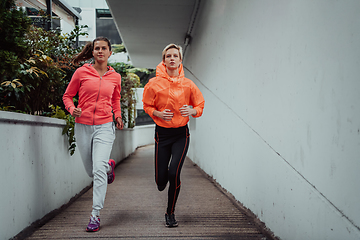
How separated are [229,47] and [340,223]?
10.1ft

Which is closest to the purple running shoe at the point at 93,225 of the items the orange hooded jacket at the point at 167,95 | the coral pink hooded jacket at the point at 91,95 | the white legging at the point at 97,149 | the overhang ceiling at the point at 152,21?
the white legging at the point at 97,149

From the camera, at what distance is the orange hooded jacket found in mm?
3131

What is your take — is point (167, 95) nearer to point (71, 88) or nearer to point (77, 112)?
point (77, 112)

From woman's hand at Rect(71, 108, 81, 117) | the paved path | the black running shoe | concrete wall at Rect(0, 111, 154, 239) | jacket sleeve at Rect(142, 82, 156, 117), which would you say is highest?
jacket sleeve at Rect(142, 82, 156, 117)

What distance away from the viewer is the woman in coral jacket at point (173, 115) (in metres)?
3.13

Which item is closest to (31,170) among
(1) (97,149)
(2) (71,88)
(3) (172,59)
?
(1) (97,149)

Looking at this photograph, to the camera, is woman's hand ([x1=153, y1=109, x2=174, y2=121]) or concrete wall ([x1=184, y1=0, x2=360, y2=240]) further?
woman's hand ([x1=153, y1=109, x2=174, y2=121])

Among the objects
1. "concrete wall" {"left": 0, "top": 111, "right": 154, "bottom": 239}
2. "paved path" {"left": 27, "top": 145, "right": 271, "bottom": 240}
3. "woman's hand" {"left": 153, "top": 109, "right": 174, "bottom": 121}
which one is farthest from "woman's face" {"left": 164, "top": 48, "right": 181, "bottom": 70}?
"paved path" {"left": 27, "top": 145, "right": 271, "bottom": 240}

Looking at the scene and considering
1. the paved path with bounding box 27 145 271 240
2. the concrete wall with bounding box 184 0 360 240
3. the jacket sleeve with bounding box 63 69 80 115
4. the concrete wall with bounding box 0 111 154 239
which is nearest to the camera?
the concrete wall with bounding box 184 0 360 240

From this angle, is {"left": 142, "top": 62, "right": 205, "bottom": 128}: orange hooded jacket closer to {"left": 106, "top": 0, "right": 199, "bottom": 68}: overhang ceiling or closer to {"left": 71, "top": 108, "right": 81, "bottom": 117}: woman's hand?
{"left": 71, "top": 108, "right": 81, "bottom": 117}: woman's hand

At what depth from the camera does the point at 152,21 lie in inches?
313

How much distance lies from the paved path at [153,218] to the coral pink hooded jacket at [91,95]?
3.56 ft

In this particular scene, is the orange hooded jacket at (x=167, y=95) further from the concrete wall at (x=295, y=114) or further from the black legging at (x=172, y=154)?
the concrete wall at (x=295, y=114)

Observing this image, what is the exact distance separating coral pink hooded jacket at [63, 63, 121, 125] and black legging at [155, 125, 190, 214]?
622 mm
